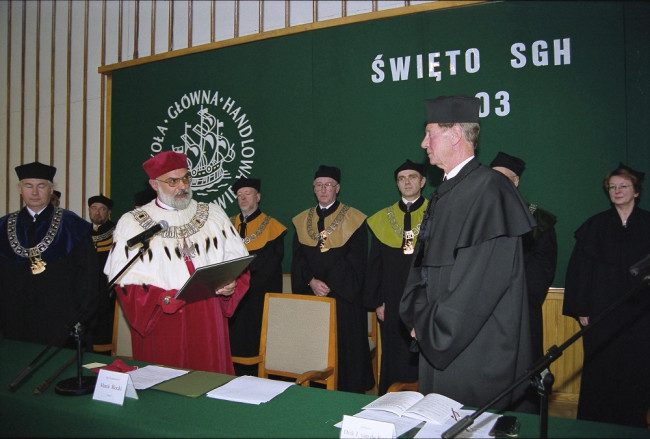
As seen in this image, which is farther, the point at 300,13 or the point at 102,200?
the point at 102,200

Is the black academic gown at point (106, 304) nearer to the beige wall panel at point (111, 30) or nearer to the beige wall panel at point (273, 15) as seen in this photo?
the beige wall panel at point (111, 30)

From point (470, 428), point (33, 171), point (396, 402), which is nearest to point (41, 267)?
point (33, 171)

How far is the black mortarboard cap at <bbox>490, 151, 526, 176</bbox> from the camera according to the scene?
4098mm

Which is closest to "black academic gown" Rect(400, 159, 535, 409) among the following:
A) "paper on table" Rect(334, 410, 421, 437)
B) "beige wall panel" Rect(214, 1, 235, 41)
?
"paper on table" Rect(334, 410, 421, 437)

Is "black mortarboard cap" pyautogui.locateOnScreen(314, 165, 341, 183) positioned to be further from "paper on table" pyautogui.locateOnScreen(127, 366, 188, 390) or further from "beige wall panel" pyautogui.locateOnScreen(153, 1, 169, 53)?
"beige wall panel" pyautogui.locateOnScreen(153, 1, 169, 53)

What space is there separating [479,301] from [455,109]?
0.82 meters

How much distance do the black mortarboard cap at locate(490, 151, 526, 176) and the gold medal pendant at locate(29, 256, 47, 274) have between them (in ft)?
11.7

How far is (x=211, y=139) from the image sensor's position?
5992 mm

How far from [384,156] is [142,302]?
2899 mm

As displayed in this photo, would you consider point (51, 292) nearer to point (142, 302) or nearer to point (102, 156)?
point (142, 302)

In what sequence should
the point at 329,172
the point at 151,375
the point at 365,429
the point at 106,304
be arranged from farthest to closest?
the point at 106,304, the point at 329,172, the point at 151,375, the point at 365,429

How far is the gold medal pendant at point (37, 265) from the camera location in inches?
146

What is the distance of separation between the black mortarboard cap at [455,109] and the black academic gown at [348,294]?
2456mm

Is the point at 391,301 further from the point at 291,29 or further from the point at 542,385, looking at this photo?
the point at 291,29
